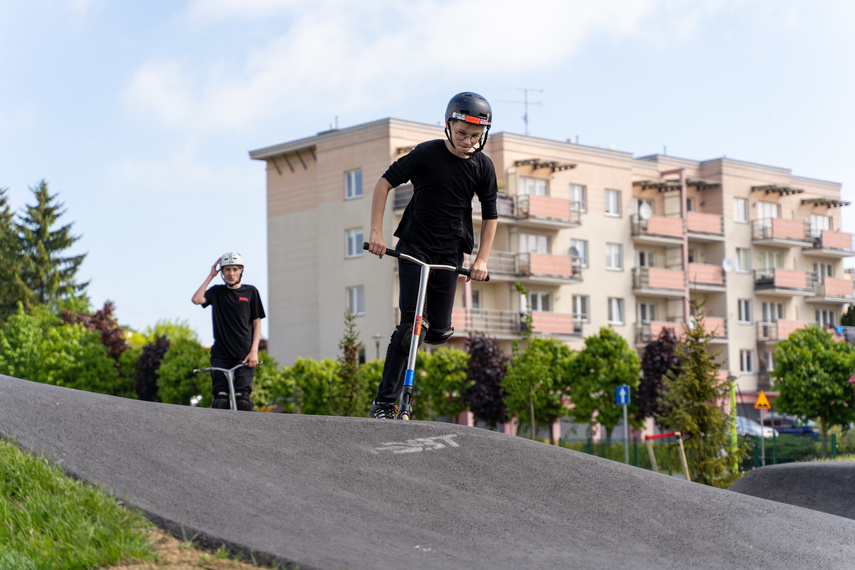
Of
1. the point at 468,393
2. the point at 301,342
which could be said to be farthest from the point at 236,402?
the point at 301,342

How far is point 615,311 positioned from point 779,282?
40.5 ft

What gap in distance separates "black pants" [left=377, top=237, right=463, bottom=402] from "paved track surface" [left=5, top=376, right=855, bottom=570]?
0.78 metres

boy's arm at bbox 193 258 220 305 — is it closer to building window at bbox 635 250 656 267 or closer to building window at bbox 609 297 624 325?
building window at bbox 609 297 624 325

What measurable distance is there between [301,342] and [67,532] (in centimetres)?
5122

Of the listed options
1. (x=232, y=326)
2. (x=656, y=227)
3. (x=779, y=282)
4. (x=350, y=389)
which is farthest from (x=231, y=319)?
(x=779, y=282)

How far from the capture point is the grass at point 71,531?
15.0 feet

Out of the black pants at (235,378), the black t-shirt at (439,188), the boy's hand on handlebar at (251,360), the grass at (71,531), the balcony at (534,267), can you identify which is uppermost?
the balcony at (534,267)

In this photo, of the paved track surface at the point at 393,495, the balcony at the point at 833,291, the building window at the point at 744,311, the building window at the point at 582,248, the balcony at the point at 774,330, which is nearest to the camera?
the paved track surface at the point at 393,495

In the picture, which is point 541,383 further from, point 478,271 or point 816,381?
point 478,271

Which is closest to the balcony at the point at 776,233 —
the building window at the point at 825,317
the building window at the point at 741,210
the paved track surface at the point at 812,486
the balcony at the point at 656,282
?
the building window at the point at 741,210

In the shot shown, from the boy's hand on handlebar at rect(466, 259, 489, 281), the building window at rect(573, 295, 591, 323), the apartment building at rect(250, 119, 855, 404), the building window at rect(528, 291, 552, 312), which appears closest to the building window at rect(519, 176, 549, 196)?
the apartment building at rect(250, 119, 855, 404)

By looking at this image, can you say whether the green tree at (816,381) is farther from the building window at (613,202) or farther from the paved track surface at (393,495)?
the paved track surface at (393,495)

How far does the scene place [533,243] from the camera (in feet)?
183

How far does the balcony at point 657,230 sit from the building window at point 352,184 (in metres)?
15.4
